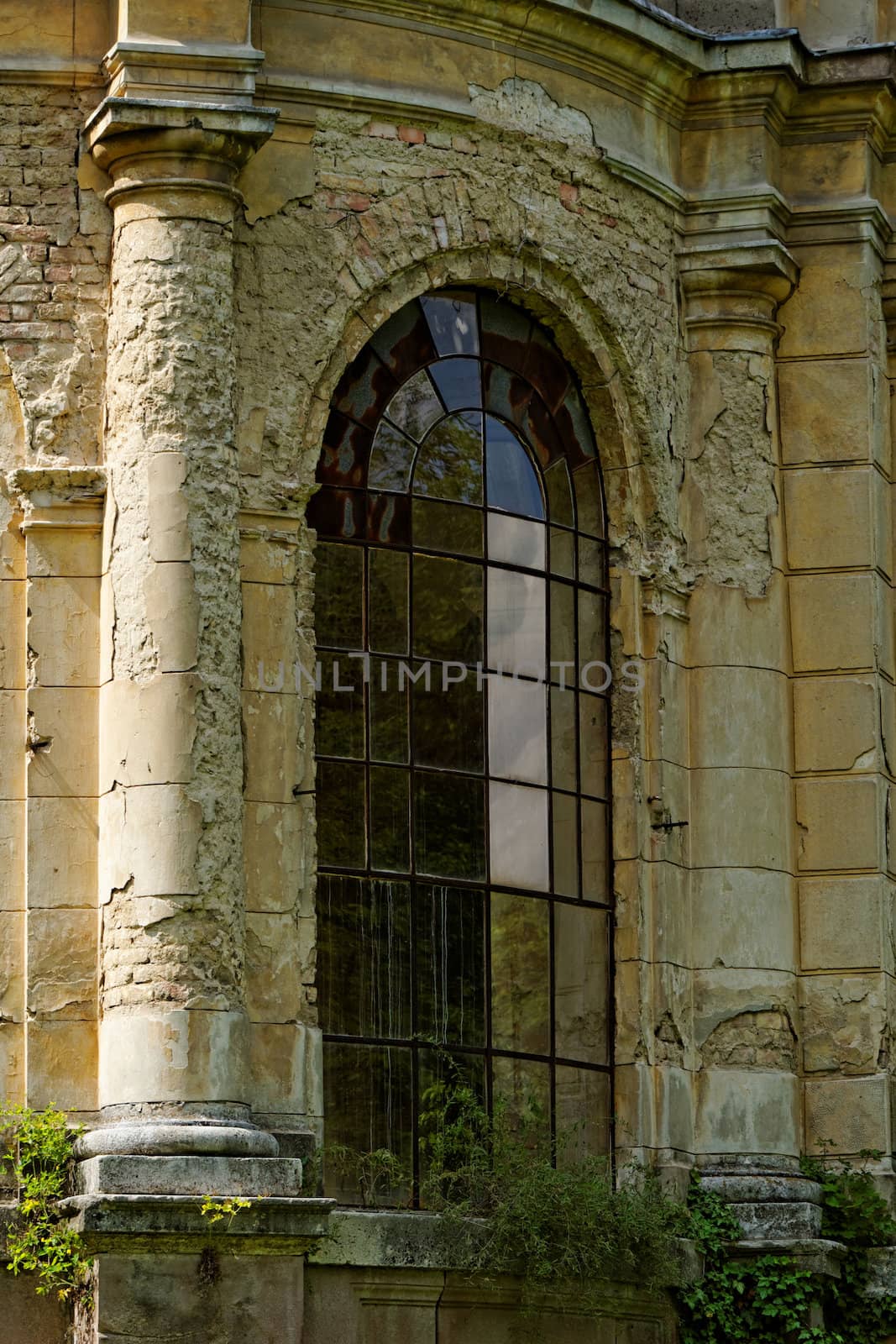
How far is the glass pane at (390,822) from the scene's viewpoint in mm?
13812

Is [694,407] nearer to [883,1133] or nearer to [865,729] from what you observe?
[865,729]

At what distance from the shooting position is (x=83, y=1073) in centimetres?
1271

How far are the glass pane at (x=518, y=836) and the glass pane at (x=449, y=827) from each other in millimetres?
83

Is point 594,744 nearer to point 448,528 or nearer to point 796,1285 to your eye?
point 448,528

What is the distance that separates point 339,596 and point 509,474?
1.31 m

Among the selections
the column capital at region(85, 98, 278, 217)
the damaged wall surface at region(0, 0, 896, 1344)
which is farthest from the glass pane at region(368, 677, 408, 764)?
the column capital at region(85, 98, 278, 217)

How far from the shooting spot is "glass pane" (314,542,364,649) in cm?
1388

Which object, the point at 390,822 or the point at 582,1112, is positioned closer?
the point at 390,822

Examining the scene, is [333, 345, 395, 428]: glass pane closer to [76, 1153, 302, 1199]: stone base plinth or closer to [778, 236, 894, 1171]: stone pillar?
[778, 236, 894, 1171]: stone pillar

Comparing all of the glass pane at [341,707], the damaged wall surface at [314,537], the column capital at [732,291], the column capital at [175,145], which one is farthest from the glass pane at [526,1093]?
the column capital at [175,145]

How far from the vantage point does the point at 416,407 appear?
14367 millimetres

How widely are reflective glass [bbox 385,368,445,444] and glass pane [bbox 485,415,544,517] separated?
355mm

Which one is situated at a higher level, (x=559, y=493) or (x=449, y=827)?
(x=559, y=493)

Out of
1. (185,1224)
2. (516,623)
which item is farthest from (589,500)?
(185,1224)
